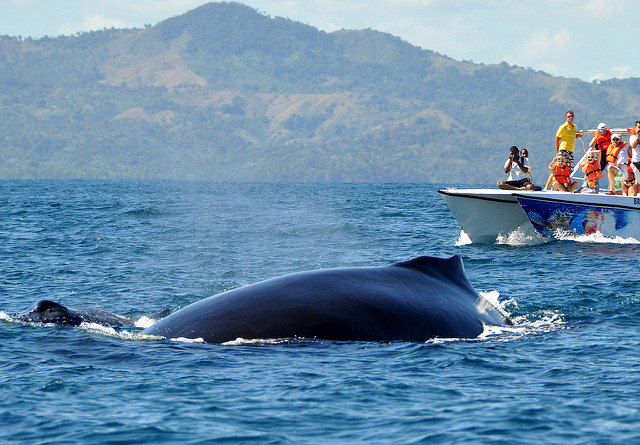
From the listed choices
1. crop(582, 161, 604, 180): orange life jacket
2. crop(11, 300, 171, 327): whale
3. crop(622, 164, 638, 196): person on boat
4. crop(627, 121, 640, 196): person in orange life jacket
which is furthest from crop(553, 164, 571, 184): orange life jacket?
crop(11, 300, 171, 327): whale

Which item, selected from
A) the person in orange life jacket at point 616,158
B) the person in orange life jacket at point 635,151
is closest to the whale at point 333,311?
the person in orange life jacket at point 635,151

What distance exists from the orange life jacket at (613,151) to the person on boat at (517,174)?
1939 millimetres

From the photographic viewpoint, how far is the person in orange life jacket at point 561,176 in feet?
77.4

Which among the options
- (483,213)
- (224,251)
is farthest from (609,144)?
(224,251)

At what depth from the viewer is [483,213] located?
24172 millimetres

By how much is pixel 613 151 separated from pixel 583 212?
5.62ft

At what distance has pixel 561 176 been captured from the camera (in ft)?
77.9

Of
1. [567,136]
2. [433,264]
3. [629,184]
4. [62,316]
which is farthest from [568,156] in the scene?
[62,316]

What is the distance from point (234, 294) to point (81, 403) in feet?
5.19

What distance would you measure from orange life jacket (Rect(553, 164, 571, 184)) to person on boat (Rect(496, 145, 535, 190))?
734mm

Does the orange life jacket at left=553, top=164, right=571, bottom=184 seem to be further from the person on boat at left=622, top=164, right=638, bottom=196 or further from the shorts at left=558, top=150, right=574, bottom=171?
the person on boat at left=622, top=164, right=638, bottom=196

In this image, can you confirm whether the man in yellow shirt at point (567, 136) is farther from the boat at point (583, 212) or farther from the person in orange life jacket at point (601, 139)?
the boat at point (583, 212)

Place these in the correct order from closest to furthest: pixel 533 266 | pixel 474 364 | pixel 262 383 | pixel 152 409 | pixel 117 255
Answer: pixel 152 409 → pixel 262 383 → pixel 474 364 → pixel 533 266 → pixel 117 255

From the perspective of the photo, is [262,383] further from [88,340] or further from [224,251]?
[224,251]
